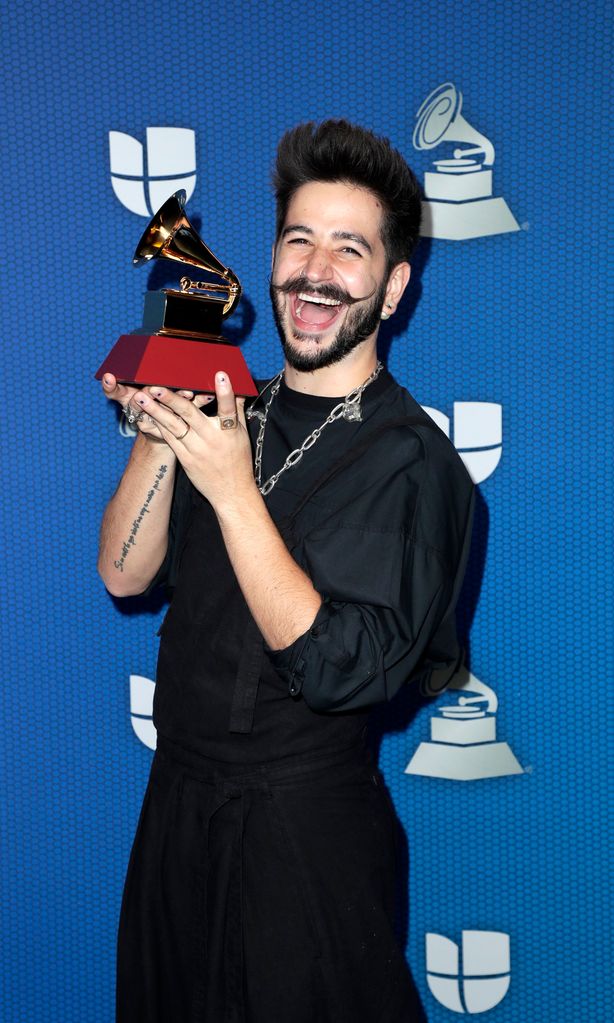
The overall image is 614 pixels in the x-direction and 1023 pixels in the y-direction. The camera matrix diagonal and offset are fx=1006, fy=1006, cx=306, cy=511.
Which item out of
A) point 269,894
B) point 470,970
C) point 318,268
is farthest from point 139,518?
point 470,970

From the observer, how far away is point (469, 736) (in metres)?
2.46

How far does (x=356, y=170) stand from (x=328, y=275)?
199mm

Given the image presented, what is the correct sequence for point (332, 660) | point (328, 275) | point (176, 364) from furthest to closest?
point (328, 275)
point (176, 364)
point (332, 660)

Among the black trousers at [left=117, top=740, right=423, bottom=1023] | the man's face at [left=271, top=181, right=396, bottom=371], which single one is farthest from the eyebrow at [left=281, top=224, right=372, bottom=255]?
the black trousers at [left=117, top=740, right=423, bottom=1023]

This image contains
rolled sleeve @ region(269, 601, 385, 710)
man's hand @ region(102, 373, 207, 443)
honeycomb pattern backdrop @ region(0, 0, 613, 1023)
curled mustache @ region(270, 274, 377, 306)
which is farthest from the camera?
honeycomb pattern backdrop @ region(0, 0, 613, 1023)

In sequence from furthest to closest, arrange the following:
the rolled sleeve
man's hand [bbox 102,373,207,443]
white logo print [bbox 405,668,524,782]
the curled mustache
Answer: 1. white logo print [bbox 405,668,524,782]
2. the curled mustache
3. man's hand [bbox 102,373,207,443]
4. the rolled sleeve

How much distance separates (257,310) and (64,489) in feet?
2.13

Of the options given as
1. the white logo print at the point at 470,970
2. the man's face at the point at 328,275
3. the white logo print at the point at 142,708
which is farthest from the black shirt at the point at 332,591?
the white logo print at the point at 470,970

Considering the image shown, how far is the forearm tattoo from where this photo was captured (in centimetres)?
176

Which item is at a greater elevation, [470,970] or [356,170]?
[356,170]

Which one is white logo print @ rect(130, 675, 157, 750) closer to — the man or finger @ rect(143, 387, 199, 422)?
the man

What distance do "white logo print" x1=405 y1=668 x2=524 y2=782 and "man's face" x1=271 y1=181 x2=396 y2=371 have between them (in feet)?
3.42

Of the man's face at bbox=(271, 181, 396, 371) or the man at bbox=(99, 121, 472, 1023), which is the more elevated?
the man's face at bbox=(271, 181, 396, 371)

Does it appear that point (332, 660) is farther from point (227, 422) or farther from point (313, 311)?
point (313, 311)
